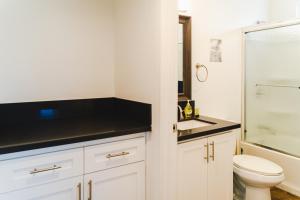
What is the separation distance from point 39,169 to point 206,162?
3.61ft

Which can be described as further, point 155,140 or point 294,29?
point 294,29

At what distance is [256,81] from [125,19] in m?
1.86

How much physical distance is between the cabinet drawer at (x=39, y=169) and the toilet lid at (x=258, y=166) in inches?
55.7

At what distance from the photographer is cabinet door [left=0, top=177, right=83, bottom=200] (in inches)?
45.5

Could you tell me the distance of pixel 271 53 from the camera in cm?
283

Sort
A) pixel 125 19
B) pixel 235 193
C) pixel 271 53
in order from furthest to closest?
1. pixel 271 53
2. pixel 235 193
3. pixel 125 19

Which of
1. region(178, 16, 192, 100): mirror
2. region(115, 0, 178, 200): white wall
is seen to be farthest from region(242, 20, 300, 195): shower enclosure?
region(115, 0, 178, 200): white wall

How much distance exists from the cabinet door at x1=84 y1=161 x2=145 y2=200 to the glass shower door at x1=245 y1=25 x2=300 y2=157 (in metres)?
1.83

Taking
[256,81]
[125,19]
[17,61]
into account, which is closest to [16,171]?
[17,61]

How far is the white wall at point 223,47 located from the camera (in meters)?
2.39

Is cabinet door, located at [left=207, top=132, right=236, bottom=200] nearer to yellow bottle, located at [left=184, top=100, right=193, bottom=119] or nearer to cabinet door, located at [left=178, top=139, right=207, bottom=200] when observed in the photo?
cabinet door, located at [left=178, top=139, right=207, bottom=200]

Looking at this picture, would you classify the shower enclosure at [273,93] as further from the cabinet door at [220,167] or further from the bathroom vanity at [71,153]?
the bathroom vanity at [71,153]

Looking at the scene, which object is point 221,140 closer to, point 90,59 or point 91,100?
point 91,100

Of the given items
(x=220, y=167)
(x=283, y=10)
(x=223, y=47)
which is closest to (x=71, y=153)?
(x=220, y=167)
